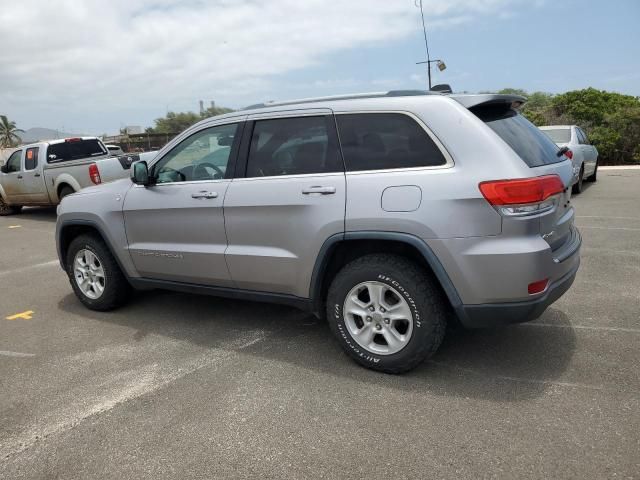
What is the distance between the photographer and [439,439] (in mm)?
2711

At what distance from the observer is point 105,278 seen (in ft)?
15.9

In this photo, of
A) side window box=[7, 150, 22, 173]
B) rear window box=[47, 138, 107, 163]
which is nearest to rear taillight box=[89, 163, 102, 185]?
rear window box=[47, 138, 107, 163]

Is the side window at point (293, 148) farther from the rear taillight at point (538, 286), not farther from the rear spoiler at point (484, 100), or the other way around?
the rear taillight at point (538, 286)

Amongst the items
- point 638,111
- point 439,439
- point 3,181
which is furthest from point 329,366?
point 638,111

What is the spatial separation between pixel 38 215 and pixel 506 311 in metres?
13.1

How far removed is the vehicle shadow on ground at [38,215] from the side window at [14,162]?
1.19m

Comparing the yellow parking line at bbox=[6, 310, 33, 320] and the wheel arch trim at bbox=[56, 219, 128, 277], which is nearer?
the wheel arch trim at bbox=[56, 219, 128, 277]

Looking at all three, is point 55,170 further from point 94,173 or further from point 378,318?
point 378,318

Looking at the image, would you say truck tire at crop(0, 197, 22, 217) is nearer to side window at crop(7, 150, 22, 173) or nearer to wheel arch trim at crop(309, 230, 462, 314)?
side window at crop(7, 150, 22, 173)

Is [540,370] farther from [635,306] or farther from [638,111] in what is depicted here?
[638,111]

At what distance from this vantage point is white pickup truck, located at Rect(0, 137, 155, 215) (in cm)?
1053

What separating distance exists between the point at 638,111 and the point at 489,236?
62.6 ft

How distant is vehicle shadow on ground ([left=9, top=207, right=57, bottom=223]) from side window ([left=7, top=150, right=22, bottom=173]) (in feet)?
3.90

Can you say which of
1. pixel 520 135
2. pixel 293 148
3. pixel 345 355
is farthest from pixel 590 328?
pixel 293 148
